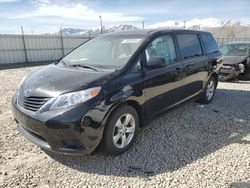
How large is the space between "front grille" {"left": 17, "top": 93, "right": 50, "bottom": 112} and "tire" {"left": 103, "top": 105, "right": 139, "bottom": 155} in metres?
0.86

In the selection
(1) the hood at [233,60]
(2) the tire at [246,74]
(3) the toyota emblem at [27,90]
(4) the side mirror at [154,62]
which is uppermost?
(4) the side mirror at [154,62]

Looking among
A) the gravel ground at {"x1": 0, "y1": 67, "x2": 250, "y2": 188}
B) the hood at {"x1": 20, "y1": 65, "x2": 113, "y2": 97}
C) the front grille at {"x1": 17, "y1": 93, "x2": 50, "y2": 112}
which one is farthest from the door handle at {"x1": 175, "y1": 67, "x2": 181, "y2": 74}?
the front grille at {"x1": 17, "y1": 93, "x2": 50, "y2": 112}

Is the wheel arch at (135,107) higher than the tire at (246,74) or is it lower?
higher

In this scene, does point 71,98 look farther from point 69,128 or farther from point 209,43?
point 209,43

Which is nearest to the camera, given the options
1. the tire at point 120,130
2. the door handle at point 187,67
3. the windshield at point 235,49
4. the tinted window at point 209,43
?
the tire at point 120,130

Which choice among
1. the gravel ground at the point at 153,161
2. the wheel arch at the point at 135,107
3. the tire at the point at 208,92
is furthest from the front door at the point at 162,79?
the tire at the point at 208,92

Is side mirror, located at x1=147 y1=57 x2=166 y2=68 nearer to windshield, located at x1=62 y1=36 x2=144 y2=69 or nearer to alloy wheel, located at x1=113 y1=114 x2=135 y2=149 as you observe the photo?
windshield, located at x1=62 y1=36 x2=144 y2=69

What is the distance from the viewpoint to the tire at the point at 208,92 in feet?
18.3

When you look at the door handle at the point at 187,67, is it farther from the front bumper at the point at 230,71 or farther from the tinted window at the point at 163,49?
the front bumper at the point at 230,71

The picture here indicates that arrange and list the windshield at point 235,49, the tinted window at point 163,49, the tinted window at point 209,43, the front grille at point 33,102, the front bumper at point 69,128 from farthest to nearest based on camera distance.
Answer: the windshield at point 235,49 → the tinted window at point 209,43 → the tinted window at point 163,49 → the front grille at point 33,102 → the front bumper at point 69,128

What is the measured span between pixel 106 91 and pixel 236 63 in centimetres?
734

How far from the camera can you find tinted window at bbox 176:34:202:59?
447 cm

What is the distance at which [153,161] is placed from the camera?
318 cm

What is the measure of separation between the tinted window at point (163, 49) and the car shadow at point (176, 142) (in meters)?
1.02
